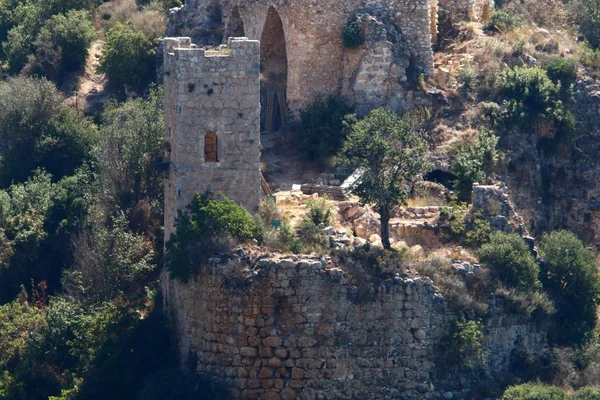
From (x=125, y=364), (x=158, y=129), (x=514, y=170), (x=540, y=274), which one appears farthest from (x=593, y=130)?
(x=125, y=364)

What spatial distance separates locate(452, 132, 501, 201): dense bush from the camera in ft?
155

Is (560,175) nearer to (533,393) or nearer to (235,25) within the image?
(533,393)

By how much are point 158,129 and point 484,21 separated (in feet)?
35.0

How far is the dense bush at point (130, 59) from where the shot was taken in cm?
5562

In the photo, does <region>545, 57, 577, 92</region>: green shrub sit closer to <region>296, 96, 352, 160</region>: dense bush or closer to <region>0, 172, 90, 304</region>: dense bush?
<region>296, 96, 352, 160</region>: dense bush

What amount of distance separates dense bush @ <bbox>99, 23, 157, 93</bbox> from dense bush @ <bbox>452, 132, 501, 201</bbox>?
1107 centimetres

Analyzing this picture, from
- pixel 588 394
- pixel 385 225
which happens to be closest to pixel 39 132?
pixel 385 225

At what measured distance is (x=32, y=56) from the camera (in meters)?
58.0

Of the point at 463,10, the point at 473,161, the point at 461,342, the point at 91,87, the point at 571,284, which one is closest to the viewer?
the point at 461,342

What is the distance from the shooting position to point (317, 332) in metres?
41.8

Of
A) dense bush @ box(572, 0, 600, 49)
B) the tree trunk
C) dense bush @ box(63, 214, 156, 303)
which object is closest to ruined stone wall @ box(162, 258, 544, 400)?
the tree trunk

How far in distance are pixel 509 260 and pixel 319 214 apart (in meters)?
4.46

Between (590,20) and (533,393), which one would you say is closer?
(533,393)

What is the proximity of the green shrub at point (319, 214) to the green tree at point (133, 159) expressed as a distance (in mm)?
5776
